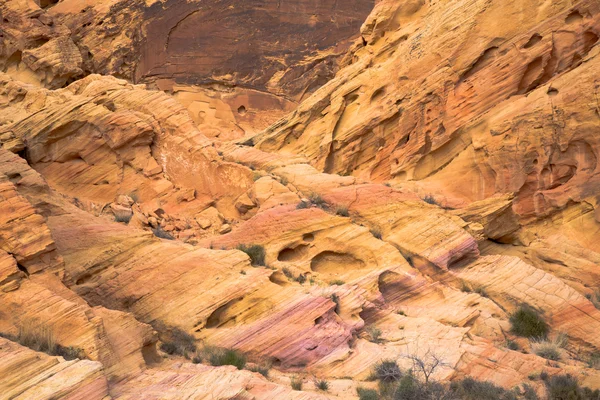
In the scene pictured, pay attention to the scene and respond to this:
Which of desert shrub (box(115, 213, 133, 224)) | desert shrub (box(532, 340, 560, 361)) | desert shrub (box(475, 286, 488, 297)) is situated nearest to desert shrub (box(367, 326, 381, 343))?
desert shrub (box(532, 340, 560, 361))

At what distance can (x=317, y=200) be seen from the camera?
17.8 m

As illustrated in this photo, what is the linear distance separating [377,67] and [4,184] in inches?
638

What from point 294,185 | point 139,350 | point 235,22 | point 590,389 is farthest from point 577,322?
point 235,22

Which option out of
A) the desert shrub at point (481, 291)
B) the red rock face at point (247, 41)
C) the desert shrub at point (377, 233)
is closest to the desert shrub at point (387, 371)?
the desert shrub at point (481, 291)

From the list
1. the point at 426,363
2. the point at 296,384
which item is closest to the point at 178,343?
the point at 296,384

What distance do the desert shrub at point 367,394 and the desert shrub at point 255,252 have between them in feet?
14.9

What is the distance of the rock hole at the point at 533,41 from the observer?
20734 millimetres

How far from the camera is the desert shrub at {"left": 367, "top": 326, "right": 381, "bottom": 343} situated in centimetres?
1305

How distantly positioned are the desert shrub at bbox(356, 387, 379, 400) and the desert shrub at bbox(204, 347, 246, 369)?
189 centimetres

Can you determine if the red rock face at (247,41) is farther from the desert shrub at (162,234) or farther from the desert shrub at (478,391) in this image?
the desert shrub at (478,391)

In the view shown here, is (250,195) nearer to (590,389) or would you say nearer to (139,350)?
(139,350)

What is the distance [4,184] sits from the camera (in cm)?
1080

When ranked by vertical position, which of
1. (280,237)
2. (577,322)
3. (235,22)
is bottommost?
(577,322)

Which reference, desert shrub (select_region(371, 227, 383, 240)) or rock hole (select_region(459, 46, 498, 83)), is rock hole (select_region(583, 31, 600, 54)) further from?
desert shrub (select_region(371, 227, 383, 240))
